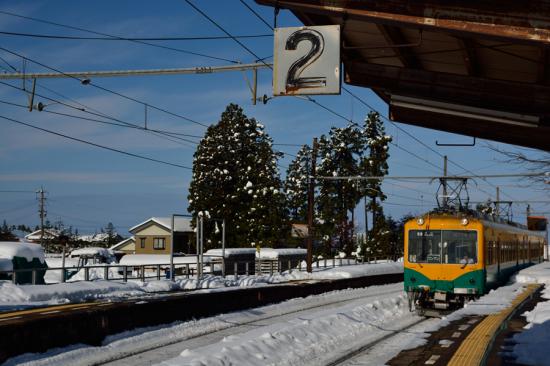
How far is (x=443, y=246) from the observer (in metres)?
22.3

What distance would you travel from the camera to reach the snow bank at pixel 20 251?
3012 centimetres

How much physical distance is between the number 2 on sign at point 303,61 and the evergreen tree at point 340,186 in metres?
63.6

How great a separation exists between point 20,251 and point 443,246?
19051mm

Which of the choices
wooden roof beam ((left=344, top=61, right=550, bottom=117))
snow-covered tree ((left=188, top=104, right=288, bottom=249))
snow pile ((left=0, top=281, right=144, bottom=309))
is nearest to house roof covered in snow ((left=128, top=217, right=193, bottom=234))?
snow-covered tree ((left=188, top=104, right=288, bottom=249))

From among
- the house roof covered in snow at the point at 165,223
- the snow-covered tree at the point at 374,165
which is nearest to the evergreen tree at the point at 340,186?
the snow-covered tree at the point at 374,165

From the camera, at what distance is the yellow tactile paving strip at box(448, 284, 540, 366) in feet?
32.7

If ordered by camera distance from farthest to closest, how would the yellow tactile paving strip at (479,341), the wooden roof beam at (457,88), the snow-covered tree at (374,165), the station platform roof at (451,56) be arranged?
the snow-covered tree at (374,165)
the wooden roof beam at (457,88)
the yellow tactile paving strip at (479,341)
the station platform roof at (451,56)

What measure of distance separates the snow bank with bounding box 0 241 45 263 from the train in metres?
17.6

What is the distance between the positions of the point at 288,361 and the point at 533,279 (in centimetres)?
1925

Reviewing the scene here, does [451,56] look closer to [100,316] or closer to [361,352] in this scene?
[361,352]

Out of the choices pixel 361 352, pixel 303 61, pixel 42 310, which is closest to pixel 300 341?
pixel 361 352

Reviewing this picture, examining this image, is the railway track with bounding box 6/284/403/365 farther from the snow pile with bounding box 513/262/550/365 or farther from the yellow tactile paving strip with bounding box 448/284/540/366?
the snow pile with bounding box 513/262/550/365

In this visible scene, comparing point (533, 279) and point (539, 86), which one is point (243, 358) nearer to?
point (539, 86)

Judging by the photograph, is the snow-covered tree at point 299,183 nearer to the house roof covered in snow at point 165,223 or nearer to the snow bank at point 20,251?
the house roof covered in snow at point 165,223
